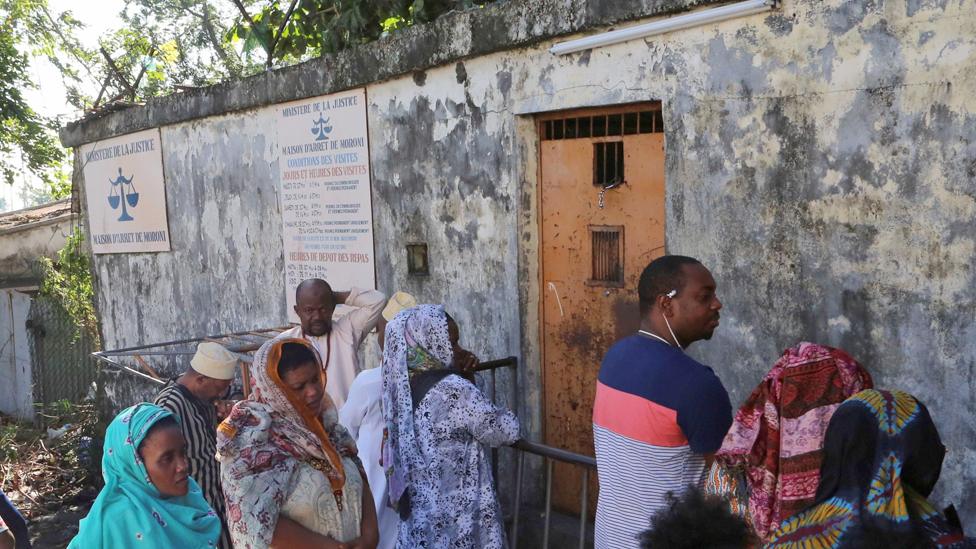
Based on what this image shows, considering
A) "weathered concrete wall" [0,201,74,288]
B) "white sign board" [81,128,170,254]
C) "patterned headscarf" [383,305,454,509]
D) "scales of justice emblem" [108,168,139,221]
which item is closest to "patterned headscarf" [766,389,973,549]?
"patterned headscarf" [383,305,454,509]

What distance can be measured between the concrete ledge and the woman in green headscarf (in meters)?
2.69

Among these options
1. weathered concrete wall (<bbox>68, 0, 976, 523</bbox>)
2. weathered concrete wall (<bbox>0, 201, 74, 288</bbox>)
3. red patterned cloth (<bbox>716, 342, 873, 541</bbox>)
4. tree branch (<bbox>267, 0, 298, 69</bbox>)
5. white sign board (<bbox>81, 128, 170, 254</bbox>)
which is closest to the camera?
red patterned cloth (<bbox>716, 342, 873, 541</bbox>)

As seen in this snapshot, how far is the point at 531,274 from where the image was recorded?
4.87 metres

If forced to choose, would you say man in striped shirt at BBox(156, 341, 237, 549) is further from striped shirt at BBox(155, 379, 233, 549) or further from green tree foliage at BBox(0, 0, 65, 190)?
green tree foliage at BBox(0, 0, 65, 190)

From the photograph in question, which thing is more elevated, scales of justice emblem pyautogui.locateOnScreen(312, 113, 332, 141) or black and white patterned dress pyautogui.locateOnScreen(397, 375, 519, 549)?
scales of justice emblem pyautogui.locateOnScreen(312, 113, 332, 141)

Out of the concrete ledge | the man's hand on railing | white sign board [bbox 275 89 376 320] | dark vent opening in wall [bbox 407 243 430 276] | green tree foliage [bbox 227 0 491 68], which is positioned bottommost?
the man's hand on railing

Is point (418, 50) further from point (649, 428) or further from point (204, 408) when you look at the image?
point (649, 428)

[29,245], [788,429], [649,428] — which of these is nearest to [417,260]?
[649,428]

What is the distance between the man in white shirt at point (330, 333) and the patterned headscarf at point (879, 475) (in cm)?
313

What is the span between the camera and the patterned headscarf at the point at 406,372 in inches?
127

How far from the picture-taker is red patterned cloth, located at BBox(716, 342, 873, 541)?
2.17 meters

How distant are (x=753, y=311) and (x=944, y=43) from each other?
129 centimetres

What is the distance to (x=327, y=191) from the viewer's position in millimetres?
6316

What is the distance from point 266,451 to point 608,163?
7.92ft
